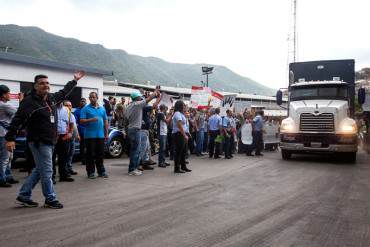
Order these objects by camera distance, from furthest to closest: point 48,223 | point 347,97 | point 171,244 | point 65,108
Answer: point 347,97 < point 65,108 < point 48,223 < point 171,244

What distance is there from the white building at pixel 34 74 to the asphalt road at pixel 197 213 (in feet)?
21.9

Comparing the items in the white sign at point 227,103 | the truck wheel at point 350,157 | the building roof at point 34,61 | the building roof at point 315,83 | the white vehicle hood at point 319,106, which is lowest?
the truck wheel at point 350,157

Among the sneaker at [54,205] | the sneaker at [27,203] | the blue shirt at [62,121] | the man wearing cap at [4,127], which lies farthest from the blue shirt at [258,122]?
the sneaker at [27,203]

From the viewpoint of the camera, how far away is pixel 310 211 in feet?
18.7

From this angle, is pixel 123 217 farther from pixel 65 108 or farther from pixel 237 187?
pixel 65 108

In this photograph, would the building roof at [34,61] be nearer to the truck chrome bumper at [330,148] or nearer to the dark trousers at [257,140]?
the dark trousers at [257,140]

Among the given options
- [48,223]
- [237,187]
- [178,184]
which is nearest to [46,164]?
[48,223]

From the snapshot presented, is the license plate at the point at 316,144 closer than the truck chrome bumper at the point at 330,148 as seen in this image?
No

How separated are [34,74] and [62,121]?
813 cm

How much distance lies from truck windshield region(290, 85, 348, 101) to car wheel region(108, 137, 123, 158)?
657 centimetres

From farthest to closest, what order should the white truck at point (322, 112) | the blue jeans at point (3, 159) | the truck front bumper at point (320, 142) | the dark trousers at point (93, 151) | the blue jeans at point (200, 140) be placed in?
the blue jeans at point (200, 140) → the white truck at point (322, 112) → the truck front bumper at point (320, 142) → the dark trousers at point (93, 151) → the blue jeans at point (3, 159)

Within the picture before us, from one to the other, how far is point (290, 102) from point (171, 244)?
10525 mm

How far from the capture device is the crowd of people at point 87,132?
18.3ft

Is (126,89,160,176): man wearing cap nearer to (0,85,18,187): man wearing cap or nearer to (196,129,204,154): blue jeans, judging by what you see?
(0,85,18,187): man wearing cap
